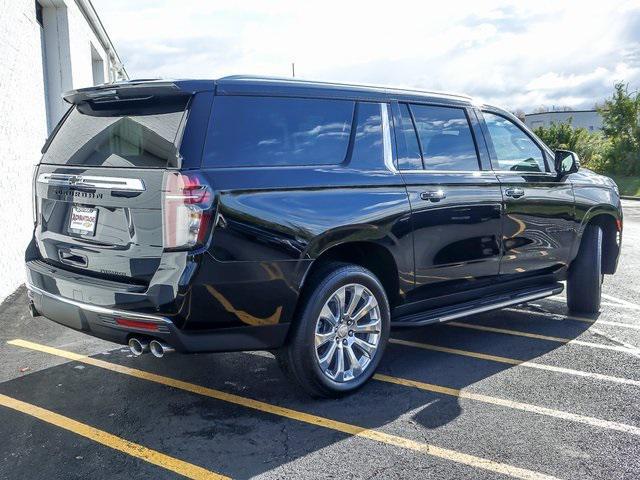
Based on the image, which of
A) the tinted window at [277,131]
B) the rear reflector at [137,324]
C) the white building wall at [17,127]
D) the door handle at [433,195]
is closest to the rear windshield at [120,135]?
the tinted window at [277,131]

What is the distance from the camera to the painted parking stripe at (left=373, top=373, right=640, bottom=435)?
3695mm

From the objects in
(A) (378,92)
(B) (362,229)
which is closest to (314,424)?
(B) (362,229)

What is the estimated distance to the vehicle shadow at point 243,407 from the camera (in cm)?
341

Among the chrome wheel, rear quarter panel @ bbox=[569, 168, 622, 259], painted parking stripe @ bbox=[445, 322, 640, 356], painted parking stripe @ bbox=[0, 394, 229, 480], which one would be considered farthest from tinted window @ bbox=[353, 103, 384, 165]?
rear quarter panel @ bbox=[569, 168, 622, 259]

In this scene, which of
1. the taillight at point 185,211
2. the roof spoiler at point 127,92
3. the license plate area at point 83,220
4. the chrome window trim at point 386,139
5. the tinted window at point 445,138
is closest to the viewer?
the taillight at point 185,211

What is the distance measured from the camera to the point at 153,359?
15.9 feet

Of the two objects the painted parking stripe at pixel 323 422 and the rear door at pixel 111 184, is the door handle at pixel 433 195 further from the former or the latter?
the rear door at pixel 111 184

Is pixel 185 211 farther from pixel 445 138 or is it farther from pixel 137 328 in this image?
pixel 445 138

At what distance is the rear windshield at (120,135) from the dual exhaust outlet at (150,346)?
948 millimetres

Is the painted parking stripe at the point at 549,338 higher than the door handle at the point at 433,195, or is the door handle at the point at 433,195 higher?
the door handle at the point at 433,195

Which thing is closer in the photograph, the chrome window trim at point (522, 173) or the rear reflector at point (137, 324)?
the rear reflector at point (137, 324)

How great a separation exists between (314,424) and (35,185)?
2383 millimetres

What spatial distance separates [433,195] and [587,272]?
2.45 m

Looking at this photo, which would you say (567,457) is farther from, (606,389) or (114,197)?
(114,197)
